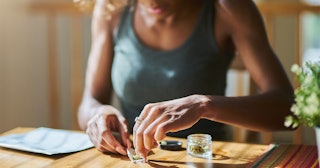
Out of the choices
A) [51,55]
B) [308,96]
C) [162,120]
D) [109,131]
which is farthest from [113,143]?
[51,55]

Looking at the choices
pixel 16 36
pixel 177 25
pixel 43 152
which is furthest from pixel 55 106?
pixel 43 152

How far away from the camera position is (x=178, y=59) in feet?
5.80

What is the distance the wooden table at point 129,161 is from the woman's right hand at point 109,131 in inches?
0.8

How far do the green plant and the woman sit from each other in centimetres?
48

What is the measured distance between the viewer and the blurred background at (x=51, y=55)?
2.81 metres

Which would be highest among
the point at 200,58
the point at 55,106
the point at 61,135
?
the point at 200,58

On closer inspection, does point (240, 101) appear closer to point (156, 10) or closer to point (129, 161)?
point (129, 161)

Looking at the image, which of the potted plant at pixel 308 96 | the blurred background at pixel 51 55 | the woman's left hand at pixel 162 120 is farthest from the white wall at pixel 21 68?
the potted plant at pixel 308 96

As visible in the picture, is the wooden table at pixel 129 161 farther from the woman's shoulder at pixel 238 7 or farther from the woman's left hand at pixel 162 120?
the woman's shoulder at pixel 238 7

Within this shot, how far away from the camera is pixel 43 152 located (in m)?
1.36

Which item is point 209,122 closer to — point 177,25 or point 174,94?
point 174,94

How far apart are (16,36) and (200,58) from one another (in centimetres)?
143

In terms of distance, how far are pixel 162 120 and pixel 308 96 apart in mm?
412

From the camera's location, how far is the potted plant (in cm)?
97
